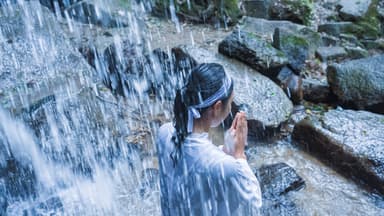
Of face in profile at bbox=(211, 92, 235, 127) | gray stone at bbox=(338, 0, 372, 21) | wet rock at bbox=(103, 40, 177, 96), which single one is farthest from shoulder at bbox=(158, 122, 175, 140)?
gray stone at bbox=(338, 0, 372, 21)

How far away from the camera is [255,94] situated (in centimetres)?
559

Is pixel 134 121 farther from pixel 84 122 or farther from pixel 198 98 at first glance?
pixel 198 98

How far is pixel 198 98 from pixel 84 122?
9.91 ft

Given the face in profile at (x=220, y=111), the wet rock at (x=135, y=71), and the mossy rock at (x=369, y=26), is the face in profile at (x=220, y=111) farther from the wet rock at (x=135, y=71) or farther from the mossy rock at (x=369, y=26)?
the mossy rock at (x=369, y=26)

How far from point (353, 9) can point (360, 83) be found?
253 inches

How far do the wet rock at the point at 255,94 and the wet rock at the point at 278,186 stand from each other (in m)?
0.81

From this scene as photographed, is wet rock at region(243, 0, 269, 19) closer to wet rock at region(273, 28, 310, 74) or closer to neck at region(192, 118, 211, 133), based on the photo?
wet rock at region(273, 28, 310, 74)

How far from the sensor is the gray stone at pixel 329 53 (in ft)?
25.9

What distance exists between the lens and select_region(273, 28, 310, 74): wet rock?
6562 millimetres

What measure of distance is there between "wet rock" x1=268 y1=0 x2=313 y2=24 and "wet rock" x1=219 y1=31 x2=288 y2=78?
4.64 m

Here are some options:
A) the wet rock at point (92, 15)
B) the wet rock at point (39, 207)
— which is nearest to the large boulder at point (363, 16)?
the wet rock at point (92, 15)

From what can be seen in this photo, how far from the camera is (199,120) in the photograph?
1.82 m

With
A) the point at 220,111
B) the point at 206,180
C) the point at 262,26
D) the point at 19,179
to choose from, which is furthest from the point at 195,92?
the point at 262,26

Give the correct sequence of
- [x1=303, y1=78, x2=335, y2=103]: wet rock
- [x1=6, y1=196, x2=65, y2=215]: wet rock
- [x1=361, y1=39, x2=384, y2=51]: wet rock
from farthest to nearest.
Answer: [x1=361, y1=39, x2=384, y2=51]: wet rock
[x1=303, y1=78, x2=335, y2=103]: wet rock
[x1=6, y1=196, x2=65, y2=215]: wet rock
